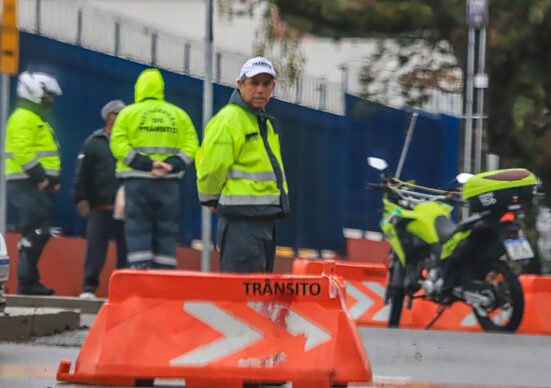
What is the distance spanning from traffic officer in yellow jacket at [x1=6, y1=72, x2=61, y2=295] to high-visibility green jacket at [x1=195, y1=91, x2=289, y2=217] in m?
5.22

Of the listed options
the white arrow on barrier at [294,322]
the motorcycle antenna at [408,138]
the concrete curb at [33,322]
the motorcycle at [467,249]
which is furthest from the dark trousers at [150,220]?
the motorcycle antenna at [408,138]

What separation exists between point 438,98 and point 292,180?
4.63 metres

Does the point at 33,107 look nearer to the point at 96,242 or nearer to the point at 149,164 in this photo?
the point at 96,242

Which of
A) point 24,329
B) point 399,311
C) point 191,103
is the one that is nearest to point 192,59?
point 191,103

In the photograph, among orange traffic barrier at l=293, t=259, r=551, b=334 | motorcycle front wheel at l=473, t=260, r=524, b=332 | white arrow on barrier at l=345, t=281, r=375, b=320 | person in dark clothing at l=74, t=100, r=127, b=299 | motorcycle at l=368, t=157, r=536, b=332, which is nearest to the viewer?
motorcycle front wheel at l=473, t=260, r=524, b=332

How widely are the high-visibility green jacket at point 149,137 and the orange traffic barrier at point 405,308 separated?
162cm

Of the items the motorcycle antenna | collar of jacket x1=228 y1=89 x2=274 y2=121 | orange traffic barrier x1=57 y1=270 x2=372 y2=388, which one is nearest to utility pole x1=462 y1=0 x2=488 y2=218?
the motorcycle antenna

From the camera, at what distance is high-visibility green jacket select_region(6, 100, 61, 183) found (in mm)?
11883

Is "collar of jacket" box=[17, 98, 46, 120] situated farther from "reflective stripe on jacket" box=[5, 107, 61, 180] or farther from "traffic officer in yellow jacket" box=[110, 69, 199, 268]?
"traffic officer in yellow jacket" box=[110, 69, 199, 268]

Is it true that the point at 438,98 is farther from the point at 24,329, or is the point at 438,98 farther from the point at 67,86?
the point at 24,329

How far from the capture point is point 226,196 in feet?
22.8

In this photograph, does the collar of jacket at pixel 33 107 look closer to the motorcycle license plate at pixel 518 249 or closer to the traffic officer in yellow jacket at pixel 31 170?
the traffic officer in yellow jacket at pixel 31 170

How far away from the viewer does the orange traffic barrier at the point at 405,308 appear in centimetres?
1123

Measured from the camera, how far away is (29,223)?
472 inches
